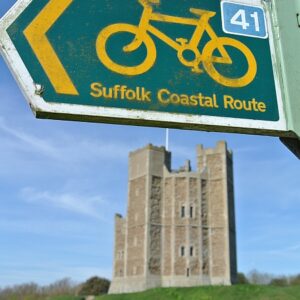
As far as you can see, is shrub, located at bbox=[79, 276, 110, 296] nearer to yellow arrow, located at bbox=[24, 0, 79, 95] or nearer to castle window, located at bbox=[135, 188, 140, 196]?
castle window, located at bbox=[135, 188, 140, 196]

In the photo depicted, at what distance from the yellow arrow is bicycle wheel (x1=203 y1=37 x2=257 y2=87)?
0.58 meters

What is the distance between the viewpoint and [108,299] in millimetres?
36438

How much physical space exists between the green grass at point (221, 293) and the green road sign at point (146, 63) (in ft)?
77.2

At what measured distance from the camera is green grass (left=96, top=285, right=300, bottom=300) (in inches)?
Result: 1033

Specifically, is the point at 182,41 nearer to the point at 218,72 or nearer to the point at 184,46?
the point at 184,46

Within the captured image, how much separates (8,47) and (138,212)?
3907 cm

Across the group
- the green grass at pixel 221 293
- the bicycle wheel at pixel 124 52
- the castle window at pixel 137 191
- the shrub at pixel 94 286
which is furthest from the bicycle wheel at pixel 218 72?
the shrub at pixel 94 286

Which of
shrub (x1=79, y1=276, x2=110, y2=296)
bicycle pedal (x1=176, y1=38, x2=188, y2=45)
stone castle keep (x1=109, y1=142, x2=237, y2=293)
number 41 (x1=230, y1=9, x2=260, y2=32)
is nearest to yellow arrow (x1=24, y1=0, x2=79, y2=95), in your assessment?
bicycle pedal (x1=176, y1=38, x2=188, y2=45)

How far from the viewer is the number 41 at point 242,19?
206 centimetres

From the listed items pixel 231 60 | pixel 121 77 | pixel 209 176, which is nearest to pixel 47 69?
pixel 121 77

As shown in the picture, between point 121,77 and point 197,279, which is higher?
point 197,279

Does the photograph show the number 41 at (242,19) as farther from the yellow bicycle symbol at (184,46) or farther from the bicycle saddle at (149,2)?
the bicycle saddle at (149,2)

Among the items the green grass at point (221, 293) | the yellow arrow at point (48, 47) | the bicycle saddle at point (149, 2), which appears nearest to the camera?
the yellow arrow at point (48, 47)

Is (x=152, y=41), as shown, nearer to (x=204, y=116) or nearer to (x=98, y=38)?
(x=98, y=38)
